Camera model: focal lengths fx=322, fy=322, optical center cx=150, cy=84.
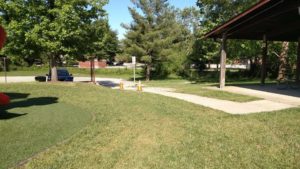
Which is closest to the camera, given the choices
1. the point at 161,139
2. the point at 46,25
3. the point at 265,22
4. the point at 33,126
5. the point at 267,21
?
the point at 161,139

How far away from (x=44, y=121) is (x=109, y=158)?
12.7 feet

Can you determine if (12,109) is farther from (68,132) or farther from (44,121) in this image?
(68,132)

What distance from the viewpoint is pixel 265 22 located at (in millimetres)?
17000

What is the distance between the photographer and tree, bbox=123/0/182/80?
35781mm

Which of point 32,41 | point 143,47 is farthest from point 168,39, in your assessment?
point 32,41

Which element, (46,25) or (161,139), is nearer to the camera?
(161,139)

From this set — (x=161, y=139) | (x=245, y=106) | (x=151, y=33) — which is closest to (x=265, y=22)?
(x=245, y=106)

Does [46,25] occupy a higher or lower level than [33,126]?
higher

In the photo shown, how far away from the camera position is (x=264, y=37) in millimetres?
21031

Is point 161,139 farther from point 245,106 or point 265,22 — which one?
point 265,22

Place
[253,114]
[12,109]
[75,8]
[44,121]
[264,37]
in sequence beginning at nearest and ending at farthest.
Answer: [44,121]
[253,114]
[12,109]
[264,37]
[75,8]

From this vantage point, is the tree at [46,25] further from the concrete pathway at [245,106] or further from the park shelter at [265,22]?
the concrete pathway at [245,106]

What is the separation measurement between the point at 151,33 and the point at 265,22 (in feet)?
64.5

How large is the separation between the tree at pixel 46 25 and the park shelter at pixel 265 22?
29.6 ft
